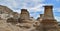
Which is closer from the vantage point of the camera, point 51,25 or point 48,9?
point 51,25

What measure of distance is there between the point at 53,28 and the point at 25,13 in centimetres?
1651

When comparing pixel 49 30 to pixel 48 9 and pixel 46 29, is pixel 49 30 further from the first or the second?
pixel 48 9

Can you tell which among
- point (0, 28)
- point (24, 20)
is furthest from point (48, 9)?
point (24, 20)

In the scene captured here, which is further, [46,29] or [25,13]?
[25,13]

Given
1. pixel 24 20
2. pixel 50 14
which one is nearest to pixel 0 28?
pixel 50 14

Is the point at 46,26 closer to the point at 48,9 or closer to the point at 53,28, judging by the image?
the point at 53,28

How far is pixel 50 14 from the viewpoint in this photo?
2961 centimetres

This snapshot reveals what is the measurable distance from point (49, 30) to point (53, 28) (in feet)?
2.32

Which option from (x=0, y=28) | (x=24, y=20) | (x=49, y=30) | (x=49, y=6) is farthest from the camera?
(x=24, y=20)

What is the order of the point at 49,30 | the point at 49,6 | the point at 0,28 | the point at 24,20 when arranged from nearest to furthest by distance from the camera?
the point at 0,28 < the point at 49,30 < the point at 49,6 < the point at 24,20

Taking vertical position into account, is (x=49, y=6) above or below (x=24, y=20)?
above

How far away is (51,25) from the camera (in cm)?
2788

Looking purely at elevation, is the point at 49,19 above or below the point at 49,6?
below

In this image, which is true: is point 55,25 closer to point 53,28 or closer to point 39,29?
point 53,28
